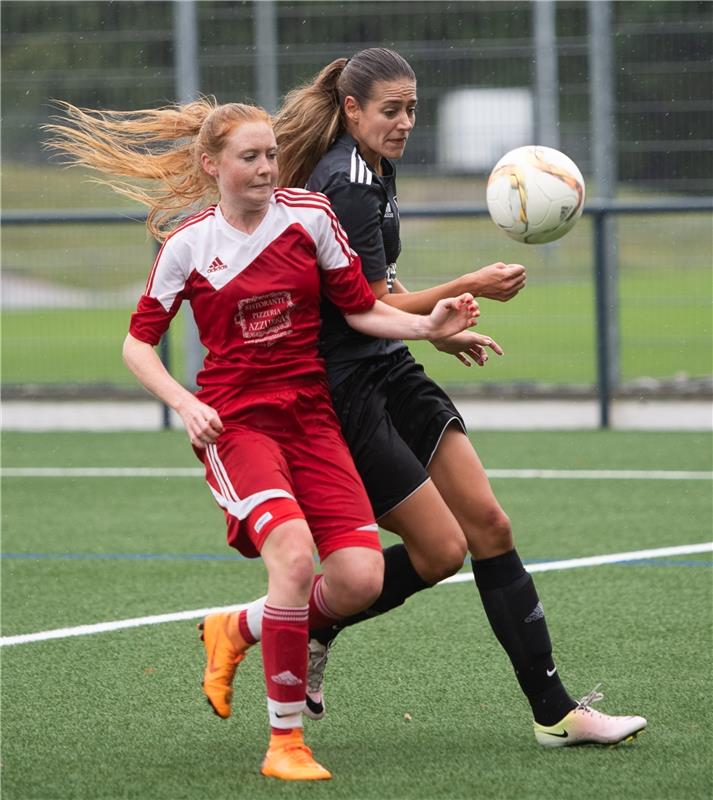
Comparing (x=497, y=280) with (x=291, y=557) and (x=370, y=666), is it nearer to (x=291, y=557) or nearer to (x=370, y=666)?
(x=291, y=557)

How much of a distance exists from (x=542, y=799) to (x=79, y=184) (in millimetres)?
9849

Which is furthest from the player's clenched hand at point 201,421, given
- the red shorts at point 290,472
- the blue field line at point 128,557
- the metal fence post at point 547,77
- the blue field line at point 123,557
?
the metal fence post at point 547,77

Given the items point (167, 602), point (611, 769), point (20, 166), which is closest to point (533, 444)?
point (167, 602)

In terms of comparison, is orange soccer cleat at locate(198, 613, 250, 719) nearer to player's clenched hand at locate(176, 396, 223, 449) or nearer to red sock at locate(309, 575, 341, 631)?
red sock at locate(309, 575, 341, 631)

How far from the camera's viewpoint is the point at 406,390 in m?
4.47

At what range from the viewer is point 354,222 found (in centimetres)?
430

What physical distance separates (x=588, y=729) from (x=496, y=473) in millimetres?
4886

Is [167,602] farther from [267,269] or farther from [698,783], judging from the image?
[698,783]

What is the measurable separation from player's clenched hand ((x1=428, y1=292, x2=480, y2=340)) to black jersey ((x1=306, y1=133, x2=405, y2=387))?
0.37 metres

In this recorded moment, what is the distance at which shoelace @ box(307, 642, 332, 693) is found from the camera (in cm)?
453

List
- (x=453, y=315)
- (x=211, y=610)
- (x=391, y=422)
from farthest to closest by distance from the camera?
(x=211, y=610), (x=391, y=422), (x=453, y=315)

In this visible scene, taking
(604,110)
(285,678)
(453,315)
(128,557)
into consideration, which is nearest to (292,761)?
(285,678)

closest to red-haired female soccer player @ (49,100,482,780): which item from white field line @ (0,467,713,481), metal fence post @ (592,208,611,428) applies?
white field line @ (0,467,713,481)

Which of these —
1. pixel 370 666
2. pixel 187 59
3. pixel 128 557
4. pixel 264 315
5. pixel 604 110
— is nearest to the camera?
pixel 264 315
